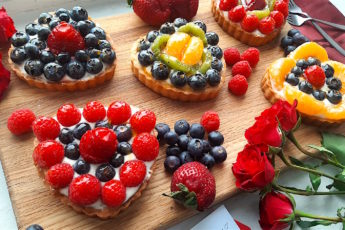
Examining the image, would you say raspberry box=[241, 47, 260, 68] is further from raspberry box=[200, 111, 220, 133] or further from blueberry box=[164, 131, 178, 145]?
blueberry box=[164, 131, 178, 145]

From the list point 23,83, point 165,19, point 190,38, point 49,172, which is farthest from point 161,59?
point 49,172

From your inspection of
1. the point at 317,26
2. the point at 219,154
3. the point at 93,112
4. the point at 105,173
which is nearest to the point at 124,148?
the point at 105,173

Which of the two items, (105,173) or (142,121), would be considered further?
(142,121)

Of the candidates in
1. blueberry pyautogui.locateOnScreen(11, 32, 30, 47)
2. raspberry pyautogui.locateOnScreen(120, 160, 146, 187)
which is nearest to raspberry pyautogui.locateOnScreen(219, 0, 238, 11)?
blueberry pyautogui.locateOnScreen(11, 32, 30, 47)

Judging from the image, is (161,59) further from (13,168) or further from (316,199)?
→ (316,199)

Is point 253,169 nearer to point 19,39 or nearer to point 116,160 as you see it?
point 116,160
